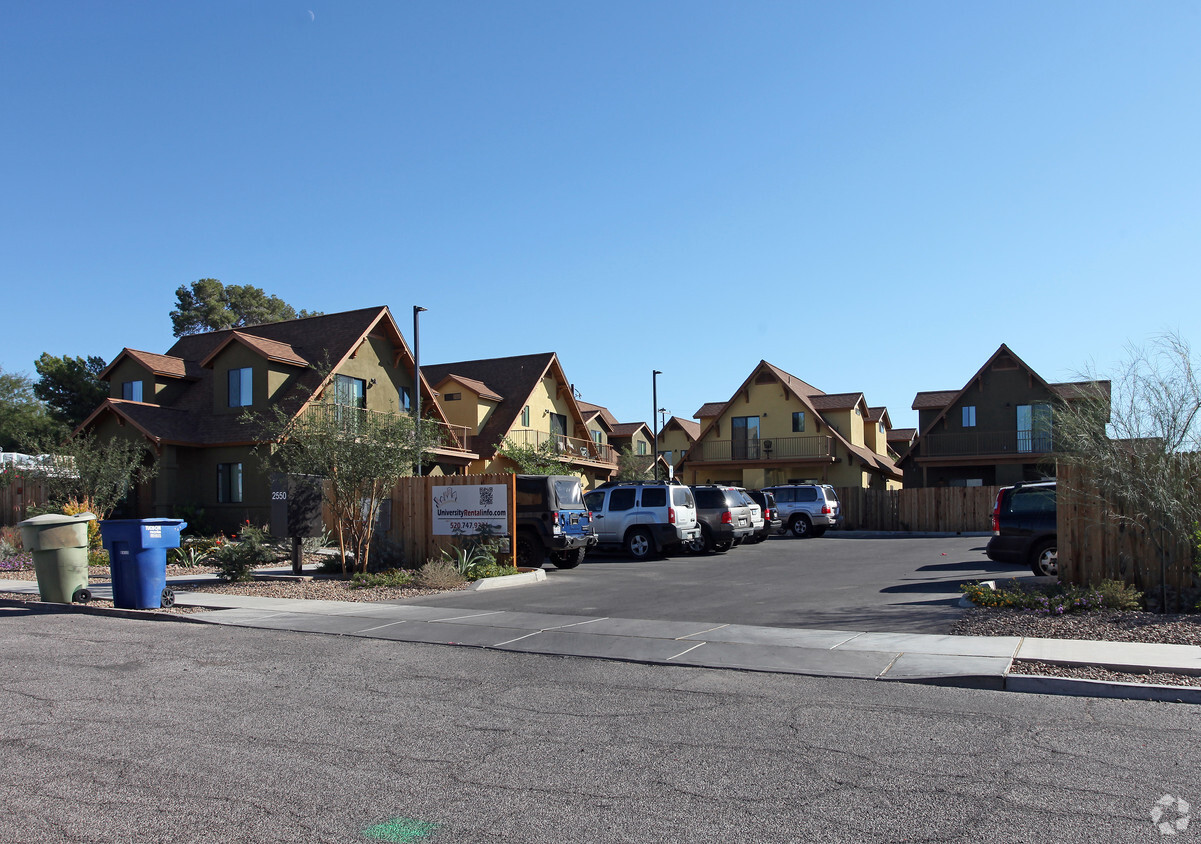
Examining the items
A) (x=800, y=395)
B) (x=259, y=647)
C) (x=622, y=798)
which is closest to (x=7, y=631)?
(x=259, y=647)

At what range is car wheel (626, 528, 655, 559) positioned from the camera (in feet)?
74.4

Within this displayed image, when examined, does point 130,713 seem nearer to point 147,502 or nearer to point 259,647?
point 259,647

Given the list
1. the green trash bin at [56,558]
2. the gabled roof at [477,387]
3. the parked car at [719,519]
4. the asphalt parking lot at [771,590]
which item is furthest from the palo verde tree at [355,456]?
the gabled roof at [477,387]

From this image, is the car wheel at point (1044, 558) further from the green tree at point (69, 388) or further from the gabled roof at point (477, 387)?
the green tree at point (69, 388)

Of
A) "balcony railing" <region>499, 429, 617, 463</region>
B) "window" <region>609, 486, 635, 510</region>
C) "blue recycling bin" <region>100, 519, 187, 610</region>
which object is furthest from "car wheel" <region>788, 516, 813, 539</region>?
"blue recycling bin" <region>100, 519, 187, 610</region>

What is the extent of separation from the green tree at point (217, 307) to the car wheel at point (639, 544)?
4432 centimetres

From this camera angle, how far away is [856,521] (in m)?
38.5

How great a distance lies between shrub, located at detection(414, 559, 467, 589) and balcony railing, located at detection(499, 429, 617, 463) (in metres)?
21.7

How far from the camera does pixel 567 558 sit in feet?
64.7

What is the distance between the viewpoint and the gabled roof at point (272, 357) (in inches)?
1124

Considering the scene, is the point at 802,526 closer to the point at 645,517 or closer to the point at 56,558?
the point at 645,517

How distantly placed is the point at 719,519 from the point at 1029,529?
994cm

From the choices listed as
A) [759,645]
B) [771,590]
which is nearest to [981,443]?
[771,590]

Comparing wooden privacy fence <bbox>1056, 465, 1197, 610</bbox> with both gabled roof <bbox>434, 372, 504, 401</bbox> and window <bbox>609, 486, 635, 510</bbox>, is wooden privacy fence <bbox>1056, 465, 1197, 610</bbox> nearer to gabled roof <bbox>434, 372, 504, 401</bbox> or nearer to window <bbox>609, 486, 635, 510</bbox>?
window <bbox>609, 486, 635, 510</bbox>
